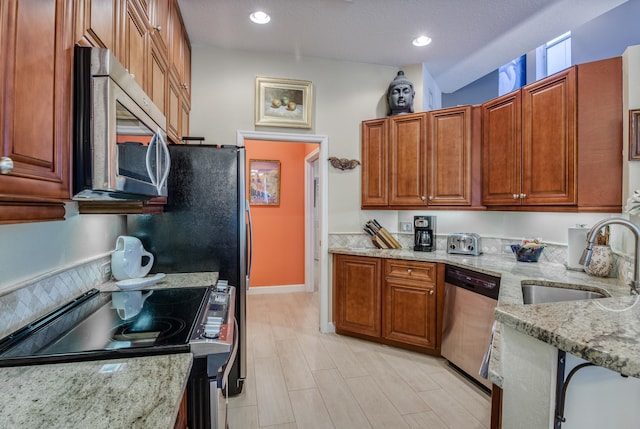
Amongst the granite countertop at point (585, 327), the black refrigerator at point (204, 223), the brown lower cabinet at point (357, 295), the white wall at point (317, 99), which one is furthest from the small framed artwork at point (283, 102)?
the granite countertop at point (585, 327)

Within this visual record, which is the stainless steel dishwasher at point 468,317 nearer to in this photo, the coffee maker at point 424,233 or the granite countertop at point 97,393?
the coffee maker at point 424,233

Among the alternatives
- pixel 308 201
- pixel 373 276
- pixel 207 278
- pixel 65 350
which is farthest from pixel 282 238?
pixel 65 350

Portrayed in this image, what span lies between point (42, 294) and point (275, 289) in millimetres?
3822

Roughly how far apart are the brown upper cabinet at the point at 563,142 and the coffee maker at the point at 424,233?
67cm

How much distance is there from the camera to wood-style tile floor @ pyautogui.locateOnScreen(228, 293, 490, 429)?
2033 millimetres

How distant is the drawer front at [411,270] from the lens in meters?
2.82

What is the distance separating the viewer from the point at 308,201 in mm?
5059

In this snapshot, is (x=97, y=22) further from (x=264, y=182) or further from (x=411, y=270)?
(x=264, y=182)

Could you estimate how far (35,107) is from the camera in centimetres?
79

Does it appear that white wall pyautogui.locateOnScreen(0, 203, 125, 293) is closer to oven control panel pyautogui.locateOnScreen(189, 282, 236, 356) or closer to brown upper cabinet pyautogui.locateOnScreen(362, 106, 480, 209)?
oven control panel pyautogui.locateOnScreen(189, 282, 236, 356)

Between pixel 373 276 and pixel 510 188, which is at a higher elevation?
pixel 510 188

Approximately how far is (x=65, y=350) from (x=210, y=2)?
2472mm

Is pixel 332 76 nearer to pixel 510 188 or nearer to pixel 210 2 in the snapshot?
pixel 210 2

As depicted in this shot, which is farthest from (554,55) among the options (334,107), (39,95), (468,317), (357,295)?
(39,95)
